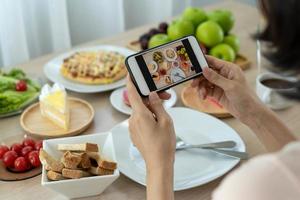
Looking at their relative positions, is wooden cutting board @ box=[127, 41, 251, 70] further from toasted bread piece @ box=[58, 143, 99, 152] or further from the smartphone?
toasted bread piece @ box=[58, 143, 99, 152]

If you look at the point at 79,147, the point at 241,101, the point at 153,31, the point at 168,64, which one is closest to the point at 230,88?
the point at 241,101

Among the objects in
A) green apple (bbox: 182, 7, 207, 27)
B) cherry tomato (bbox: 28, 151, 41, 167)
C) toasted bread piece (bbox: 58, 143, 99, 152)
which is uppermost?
green apple (bbox: 182, 7, 207, 27)

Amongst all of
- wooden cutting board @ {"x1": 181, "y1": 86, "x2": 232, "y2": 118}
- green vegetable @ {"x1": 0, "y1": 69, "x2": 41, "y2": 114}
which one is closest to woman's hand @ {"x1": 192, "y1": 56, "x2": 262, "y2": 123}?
wooden cutting board @ {"x1": 181, "y1": 86, "x2": 232, "y2": 118}

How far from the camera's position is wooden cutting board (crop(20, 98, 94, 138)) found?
1177 mm


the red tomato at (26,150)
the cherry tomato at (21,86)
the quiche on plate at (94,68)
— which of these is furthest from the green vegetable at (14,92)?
the red tomato at (26,150)

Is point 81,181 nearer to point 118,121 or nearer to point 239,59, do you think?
point 118,121

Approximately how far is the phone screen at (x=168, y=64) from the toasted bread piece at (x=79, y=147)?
0.57 feet

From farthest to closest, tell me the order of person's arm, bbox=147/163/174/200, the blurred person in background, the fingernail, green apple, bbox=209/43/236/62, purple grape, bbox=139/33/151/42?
purple grape, bbox=139/33/151/42
green apple, bbox=209/43/236/62
the fingernail
person's arm, bbox=147/163/174/200
the blurred person in background

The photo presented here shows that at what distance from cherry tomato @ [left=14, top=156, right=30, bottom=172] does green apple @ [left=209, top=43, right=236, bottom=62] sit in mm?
694

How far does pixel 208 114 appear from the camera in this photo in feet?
4.13

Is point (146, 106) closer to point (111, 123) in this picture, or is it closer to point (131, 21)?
point (111, 123)

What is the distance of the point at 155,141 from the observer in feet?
2.98

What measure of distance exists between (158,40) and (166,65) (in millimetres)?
449

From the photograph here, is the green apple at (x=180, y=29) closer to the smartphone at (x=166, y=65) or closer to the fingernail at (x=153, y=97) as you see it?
the smartphone at (x=166, y=65)
